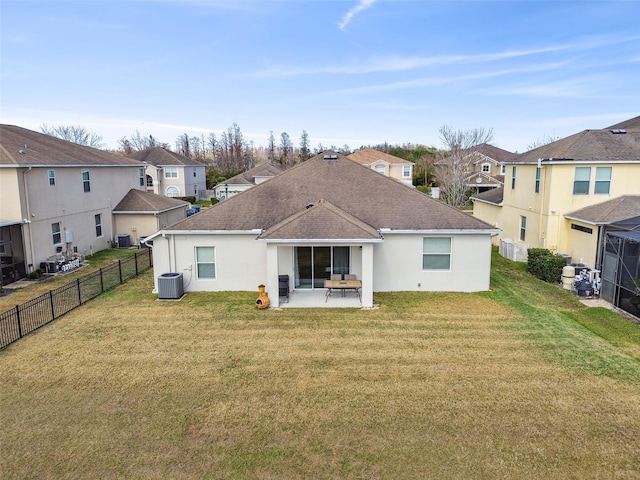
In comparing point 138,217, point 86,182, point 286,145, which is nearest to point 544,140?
point 286,145

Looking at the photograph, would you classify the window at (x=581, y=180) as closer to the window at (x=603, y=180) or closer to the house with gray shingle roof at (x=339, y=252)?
the window at (x=603, y=180)

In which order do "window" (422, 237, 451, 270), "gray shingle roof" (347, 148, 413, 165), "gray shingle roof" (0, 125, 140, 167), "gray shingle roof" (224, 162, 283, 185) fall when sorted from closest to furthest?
1. "window" (422, 237, 451, 270)
2. "gray shingle roof" (0, 125, 140, 167)
3. "gray shingle roof" (224, 162, 283, 185)
4. "gray shingle roof" (347, 148, 413, 165)

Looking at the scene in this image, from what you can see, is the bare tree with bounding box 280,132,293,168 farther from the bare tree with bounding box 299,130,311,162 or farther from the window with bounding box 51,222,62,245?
the window with bounding box 51,222,62,245

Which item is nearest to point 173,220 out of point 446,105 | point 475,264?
point 475,264

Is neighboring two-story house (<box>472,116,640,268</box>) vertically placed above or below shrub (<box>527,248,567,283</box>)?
above

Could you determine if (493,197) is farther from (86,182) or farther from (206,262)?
(86,182)

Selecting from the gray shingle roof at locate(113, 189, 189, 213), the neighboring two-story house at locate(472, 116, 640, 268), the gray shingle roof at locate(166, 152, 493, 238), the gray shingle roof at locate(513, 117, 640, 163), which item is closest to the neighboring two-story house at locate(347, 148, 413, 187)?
the gray shingle roof at locate(113, 189, 189, 213)

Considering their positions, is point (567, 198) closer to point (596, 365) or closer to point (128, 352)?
point (596, 365)
